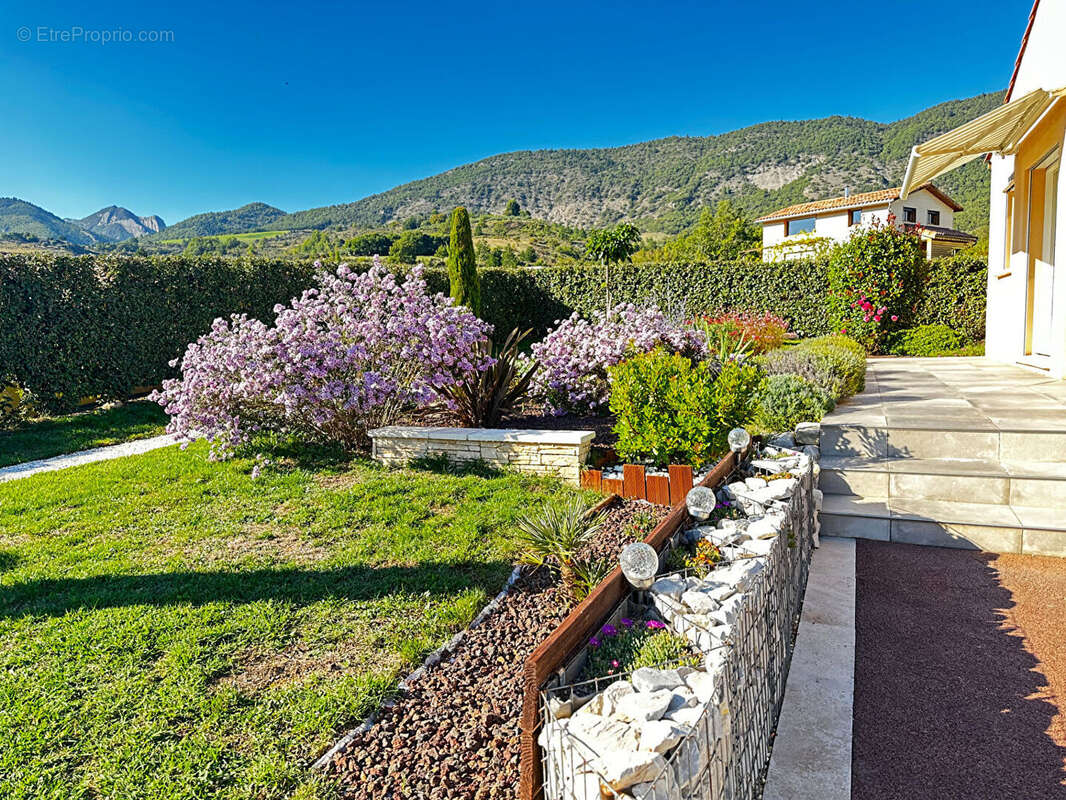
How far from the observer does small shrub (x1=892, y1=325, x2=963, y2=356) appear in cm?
1170

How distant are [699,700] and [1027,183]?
367 inches

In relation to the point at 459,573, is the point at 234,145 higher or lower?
higher

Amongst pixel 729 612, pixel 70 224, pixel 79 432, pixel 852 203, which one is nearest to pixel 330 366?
pixel 79 432

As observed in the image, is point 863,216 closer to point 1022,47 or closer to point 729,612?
point 1022,47

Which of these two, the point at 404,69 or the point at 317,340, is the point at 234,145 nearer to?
the point at 404,69

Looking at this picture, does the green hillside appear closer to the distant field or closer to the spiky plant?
the distant field

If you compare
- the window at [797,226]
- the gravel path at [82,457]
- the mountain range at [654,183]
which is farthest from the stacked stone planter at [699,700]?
the mountain range at [654,183]

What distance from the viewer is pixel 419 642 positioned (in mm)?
2646

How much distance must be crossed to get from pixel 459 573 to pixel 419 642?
0.67 meters

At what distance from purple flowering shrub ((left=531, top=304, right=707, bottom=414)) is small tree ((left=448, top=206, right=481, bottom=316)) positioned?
3795mm

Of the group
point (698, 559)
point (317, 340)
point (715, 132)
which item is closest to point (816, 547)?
point (698, 559)

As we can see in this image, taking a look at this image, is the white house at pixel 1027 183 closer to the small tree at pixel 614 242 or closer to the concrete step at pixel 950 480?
the concrete step at pixel 950 480

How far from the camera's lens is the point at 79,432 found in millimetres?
7273

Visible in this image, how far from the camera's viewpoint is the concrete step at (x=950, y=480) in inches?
152
